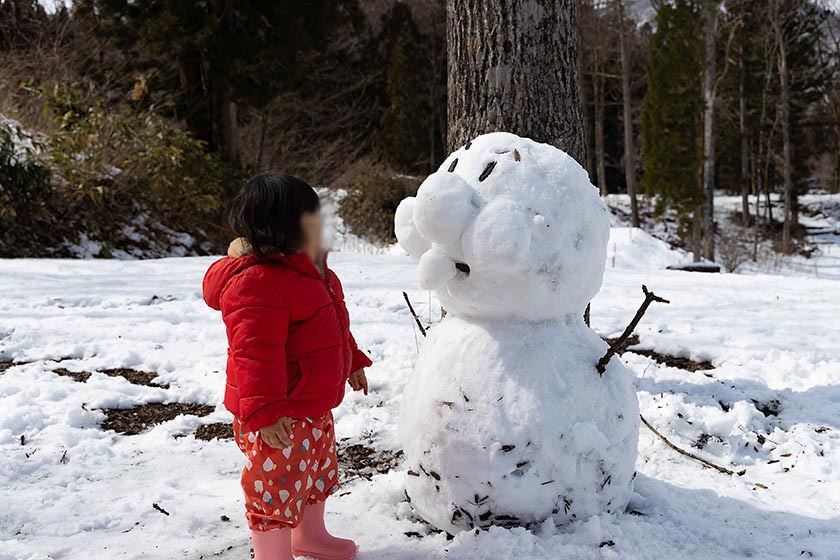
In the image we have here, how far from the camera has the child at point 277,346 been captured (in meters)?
1.87

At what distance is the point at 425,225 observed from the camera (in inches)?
78.9

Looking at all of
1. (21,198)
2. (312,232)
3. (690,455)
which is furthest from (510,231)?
(21,198)

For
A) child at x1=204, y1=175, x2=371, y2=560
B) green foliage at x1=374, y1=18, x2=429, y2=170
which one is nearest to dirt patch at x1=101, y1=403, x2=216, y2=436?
child at x1=204, y1=175, x2=371, y2=560

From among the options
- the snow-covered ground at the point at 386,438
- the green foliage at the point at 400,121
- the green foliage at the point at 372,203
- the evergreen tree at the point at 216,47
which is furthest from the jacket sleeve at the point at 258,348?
the green foliage at the point at 400,121

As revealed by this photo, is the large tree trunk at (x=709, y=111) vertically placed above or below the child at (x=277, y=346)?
above

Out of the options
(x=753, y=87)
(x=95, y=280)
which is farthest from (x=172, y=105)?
(x=753, y=87)

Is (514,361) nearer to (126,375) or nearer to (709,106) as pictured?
(126,375)

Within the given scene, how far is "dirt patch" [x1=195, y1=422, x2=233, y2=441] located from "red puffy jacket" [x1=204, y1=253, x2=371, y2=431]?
55.8 inches

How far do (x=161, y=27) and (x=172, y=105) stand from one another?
1.42 m

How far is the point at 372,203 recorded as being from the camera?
1530cm

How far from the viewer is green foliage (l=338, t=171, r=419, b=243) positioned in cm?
1496

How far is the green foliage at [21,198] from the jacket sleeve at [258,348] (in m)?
8.57

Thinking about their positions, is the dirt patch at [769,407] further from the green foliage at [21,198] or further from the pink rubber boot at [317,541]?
the green foliage at [21,198]

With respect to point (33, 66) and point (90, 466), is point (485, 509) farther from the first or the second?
point (33, 66)
